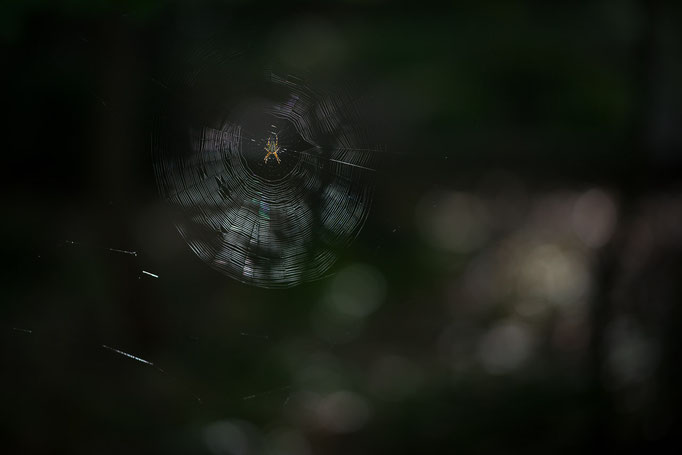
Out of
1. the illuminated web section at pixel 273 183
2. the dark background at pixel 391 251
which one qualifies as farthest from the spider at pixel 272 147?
the dark background at pixel 391 251

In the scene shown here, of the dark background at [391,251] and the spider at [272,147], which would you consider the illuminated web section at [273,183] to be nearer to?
the spider at [272,147]

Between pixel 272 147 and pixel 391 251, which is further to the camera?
pixel 391 251

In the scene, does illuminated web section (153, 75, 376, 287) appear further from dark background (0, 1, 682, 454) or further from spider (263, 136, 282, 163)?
dark background (0, 1, 682, 454)

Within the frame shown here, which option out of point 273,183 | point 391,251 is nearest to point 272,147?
point 273,183

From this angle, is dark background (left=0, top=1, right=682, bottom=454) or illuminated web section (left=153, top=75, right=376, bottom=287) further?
dark background (left=0, top=1, right=682, bottom=454)

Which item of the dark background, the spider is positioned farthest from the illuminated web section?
the dark background

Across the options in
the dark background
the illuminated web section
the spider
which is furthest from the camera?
the dark background

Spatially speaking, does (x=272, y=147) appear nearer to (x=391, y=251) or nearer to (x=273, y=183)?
(x=273, y=183)
